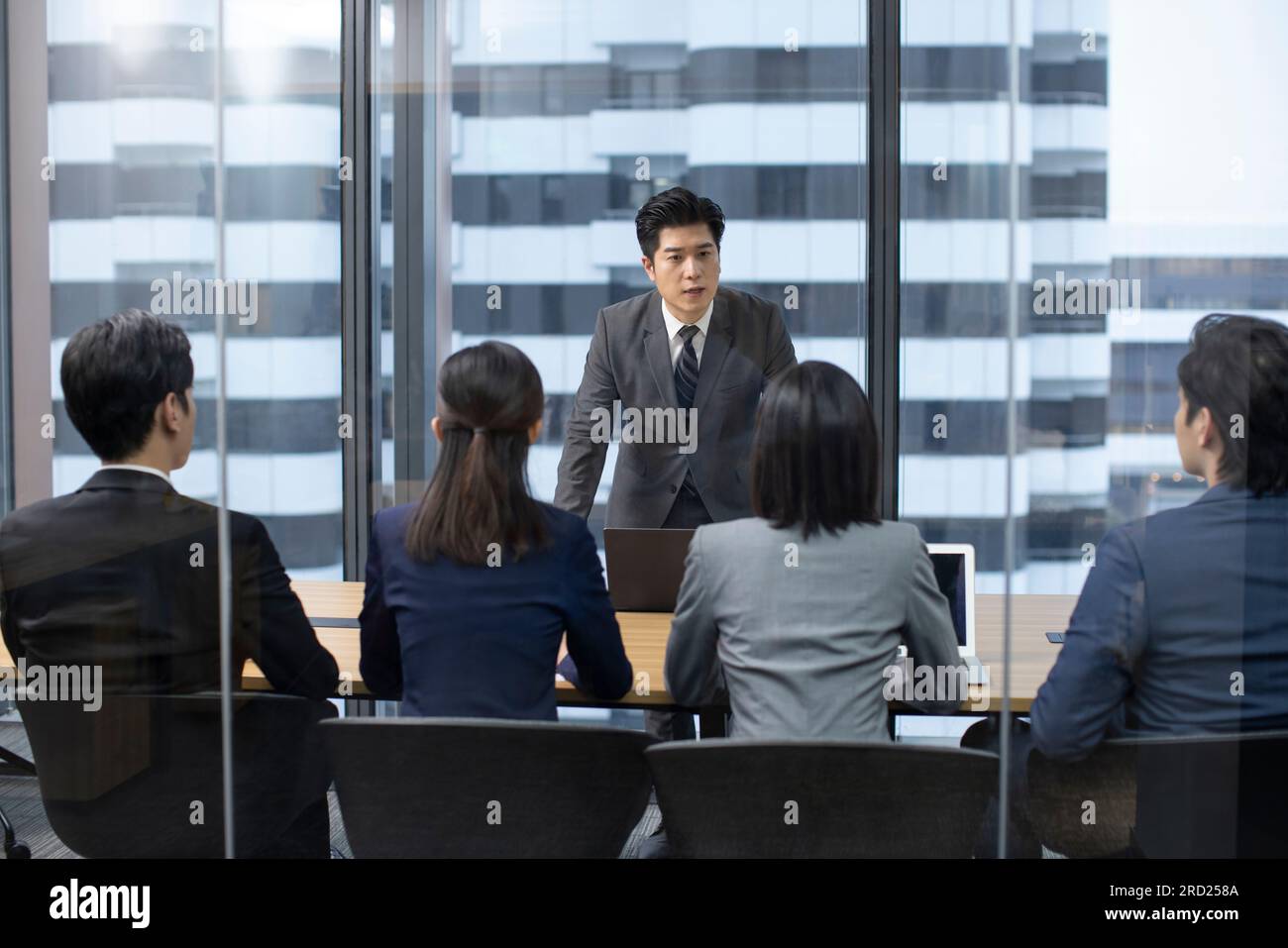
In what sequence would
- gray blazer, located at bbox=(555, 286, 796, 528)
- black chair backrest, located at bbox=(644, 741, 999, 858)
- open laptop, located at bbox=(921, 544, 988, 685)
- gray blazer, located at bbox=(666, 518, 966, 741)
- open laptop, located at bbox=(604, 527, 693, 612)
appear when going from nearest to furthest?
black chair backrest, located at bbox=(644, 741, 999, 858) < gray blazer, located at bbox=(666, 518, 966, 741) < open laptop, located at bbox=(921, 544, 988, 685) < open laptop, located at bbox=(604, 527, 693, 612) < gray blazer, located at bbox=(555, 286, 796, 528)

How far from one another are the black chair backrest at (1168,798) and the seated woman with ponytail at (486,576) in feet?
2.47

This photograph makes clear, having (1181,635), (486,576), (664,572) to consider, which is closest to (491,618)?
(486,576)

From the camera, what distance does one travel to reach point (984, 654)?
205 cm

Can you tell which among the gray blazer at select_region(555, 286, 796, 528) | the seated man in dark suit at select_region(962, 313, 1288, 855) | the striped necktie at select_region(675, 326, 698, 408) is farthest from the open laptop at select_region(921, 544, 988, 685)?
the striped necktie at select_region(675, 326, 698, 408)

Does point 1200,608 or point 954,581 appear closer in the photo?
point 1200,608

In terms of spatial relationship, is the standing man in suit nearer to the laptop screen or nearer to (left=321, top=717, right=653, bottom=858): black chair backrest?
the laptop screen

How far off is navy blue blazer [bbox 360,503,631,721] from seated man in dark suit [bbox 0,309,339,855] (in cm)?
29

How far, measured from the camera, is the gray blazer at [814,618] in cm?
173

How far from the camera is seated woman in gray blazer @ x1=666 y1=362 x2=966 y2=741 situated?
1734 millimetres

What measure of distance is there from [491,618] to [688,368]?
1225mm

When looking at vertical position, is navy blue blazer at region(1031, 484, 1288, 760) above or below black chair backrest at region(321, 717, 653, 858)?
above

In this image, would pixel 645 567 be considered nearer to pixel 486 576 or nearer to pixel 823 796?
pixel 486 576
